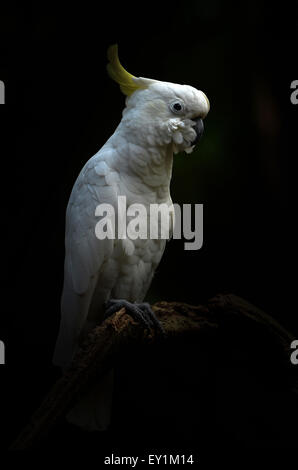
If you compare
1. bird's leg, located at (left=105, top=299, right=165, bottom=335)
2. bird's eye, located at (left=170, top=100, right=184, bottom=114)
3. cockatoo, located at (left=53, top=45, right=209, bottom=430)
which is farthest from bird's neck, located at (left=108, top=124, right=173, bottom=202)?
bird's leg, located at (left=105, top=299, right=165, bottom=335)

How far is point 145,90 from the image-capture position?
5.52 feet

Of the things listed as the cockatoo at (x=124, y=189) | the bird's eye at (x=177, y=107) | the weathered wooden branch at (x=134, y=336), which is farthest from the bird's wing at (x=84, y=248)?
the bird's eye at (x=177, y=107)

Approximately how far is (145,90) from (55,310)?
3.21 ft

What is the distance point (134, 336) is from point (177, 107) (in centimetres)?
75

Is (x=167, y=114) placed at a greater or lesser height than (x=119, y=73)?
lesser

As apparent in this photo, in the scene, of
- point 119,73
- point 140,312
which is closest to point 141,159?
point 119,73

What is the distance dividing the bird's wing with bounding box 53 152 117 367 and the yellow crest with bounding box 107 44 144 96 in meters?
0.27

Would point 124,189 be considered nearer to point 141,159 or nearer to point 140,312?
point 141,159

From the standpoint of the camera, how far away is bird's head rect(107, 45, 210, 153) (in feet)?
5.37

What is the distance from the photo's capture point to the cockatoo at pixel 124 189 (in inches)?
64.8

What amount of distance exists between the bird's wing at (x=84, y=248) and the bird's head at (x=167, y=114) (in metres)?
0.19

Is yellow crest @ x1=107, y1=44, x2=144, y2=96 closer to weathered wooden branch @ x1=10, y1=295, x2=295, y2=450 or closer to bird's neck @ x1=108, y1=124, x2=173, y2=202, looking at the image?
bird's neck @ x1=108, y1=124, x2=173, y2=202

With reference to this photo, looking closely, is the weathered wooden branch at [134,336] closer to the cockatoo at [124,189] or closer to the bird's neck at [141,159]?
the cockatoo at [124,189]

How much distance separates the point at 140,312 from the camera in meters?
1.59
